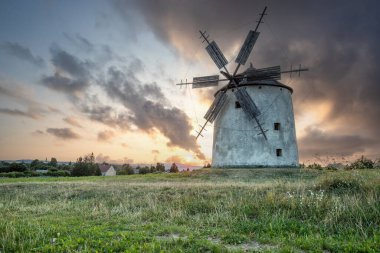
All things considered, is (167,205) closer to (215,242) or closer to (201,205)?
(201,205)

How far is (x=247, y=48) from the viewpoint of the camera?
32062mm

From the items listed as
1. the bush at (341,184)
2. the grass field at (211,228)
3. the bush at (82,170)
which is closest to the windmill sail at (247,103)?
the bush at (341,184)

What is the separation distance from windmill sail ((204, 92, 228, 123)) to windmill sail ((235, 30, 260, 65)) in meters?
3.88

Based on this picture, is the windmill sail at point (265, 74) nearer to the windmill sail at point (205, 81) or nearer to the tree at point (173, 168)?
the windmill sail at point (205, 81)

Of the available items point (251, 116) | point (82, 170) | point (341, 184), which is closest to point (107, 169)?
point (82, 170)

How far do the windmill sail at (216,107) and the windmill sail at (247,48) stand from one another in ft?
12.7

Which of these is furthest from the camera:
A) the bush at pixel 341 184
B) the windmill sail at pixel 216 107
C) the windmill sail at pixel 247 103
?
the windmill sail at pixel 216 107

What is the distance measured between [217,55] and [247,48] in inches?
125

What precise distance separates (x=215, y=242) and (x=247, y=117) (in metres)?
25.9

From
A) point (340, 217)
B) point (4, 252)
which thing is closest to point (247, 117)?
point (340, 217)

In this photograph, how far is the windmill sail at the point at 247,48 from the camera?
3161cm

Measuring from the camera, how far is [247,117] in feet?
102

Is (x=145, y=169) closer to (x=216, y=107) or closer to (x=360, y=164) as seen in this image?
(x=216, y=107)

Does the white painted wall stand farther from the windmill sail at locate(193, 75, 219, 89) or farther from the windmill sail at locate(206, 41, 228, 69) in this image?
the windmill sail at locate(206, 41, 228, 69)
